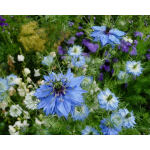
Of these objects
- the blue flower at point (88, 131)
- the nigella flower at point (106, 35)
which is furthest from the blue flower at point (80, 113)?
the nigella flower at point (106, 35)

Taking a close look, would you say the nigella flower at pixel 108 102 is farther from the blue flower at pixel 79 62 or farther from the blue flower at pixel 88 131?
the blue flower at pixel 79 62

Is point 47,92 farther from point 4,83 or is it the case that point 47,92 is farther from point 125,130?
point 125,130

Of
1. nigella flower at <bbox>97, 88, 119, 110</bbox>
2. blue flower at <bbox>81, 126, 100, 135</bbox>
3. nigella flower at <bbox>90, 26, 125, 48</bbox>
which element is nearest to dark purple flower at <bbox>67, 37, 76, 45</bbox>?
nigella flower at <bbox>90, 26, 125, 48</bbox>

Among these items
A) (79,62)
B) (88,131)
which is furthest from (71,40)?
(88,131)

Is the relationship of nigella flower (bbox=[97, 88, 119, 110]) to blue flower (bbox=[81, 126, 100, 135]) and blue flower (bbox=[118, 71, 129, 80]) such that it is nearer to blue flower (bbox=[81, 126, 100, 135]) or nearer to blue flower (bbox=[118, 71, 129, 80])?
blue flower (bbox=[81, 126, 100, 135])

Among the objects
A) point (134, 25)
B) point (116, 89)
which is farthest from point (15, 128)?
point (134, 25)

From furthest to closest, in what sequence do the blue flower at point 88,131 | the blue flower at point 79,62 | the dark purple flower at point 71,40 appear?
the dark purple flower at point 71,40
the blue flower at point 79,62
the blue flower at point 88,131

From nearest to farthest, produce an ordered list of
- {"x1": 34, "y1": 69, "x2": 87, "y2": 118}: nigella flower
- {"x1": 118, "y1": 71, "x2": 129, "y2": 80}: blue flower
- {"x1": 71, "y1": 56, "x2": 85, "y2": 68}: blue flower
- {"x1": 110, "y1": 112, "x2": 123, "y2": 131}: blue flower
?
{"x1": 34, "y1": 69, "x2": 87, "y2": 118}: nigella flower
{"x1": 110, "y1": 112, "x2": 123, "y2": 131}: blue flower
{"x1": 71, "y1": 56, "x2": 85, "y2": 68}: blue flower
{"x1": 118, "y1": 71, "x2": 129, "y2": 80}: blue flower

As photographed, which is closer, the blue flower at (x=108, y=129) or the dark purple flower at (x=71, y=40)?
the blue flower at (x=108, y=129)
